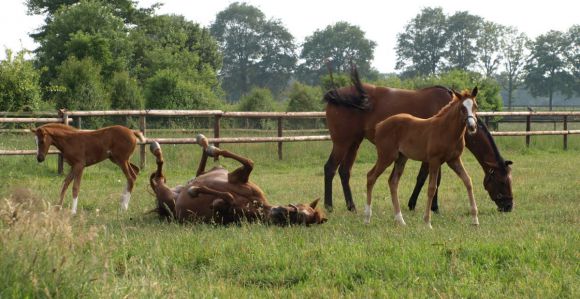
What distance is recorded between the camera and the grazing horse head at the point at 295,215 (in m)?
7.38

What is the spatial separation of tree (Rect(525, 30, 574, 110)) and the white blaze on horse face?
85.9 meters

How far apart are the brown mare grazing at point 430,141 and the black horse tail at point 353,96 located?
1.66m

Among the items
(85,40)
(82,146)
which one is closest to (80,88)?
(85,40)

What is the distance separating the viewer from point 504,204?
9.09m

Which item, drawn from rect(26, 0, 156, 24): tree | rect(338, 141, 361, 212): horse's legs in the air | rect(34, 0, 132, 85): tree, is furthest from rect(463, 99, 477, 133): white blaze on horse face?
rect(26, 0, 156, 24): tree

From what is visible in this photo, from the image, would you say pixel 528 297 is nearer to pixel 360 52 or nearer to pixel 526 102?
pixel 360 52

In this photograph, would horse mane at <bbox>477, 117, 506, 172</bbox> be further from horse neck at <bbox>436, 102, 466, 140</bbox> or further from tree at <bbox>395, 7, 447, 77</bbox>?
tree at <bbox>395, 7, 447, 77</bbox>

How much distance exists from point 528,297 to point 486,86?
37.8 meters

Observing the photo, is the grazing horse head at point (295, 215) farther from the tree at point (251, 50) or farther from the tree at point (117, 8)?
the tree at point (251, 50)

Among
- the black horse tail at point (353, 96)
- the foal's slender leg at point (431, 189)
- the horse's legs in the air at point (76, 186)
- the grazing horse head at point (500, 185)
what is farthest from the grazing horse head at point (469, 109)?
the horse's legs in the air at point (76, 186)

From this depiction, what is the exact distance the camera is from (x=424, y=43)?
3878 inches

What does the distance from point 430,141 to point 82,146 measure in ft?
15.9

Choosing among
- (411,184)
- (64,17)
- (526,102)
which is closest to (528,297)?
(411,184)

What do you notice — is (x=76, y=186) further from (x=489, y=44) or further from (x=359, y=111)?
(x=489, y=44)
